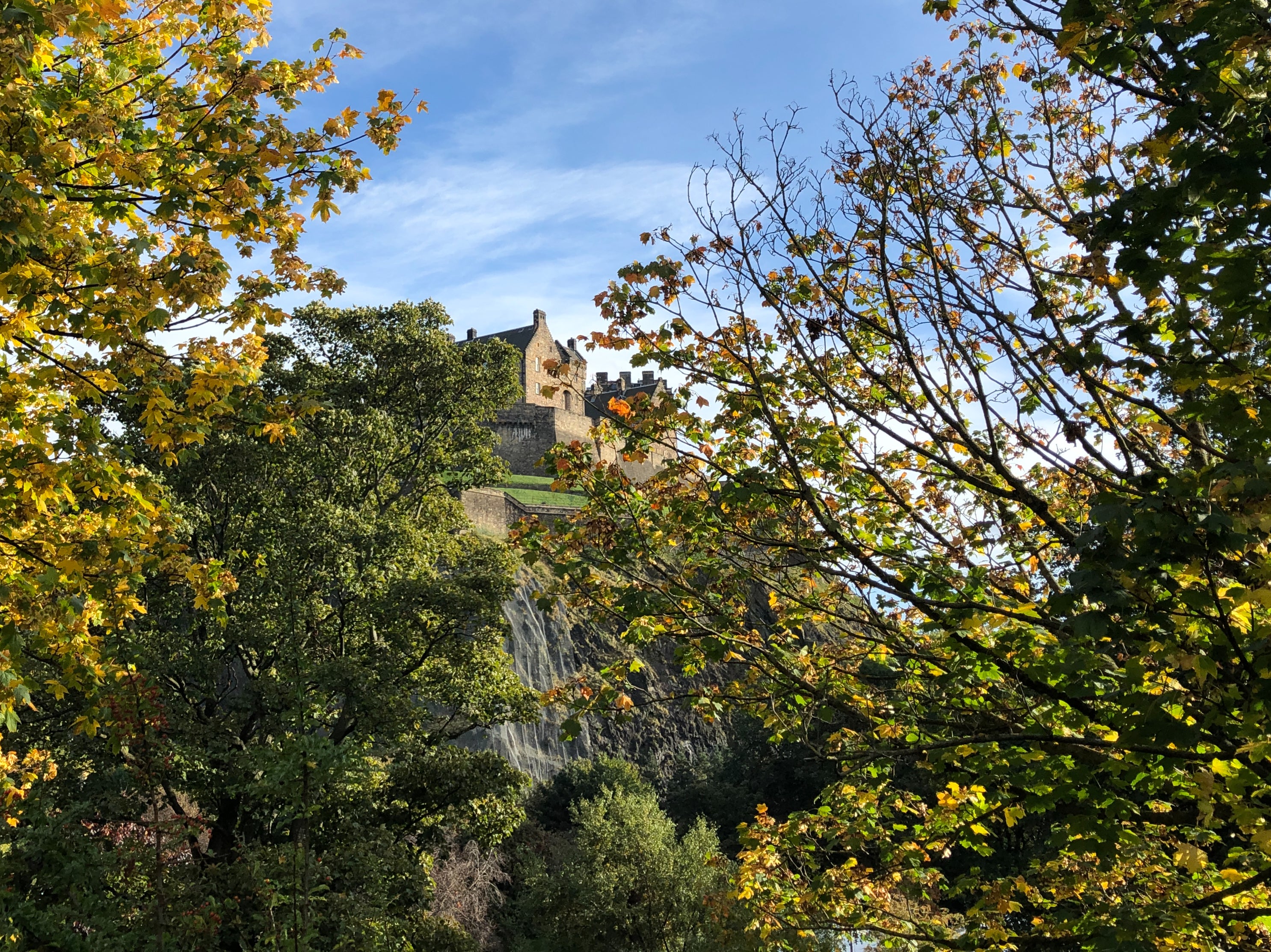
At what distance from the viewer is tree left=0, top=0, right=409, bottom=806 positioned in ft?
16.6

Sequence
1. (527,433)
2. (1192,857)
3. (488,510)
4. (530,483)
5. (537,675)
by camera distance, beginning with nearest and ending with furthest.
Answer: (1192,857)
(537,675)
(488,510)
(530,483)
(527,433)

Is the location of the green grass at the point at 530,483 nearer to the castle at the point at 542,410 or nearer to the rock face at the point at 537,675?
the castle at the point at 542,410

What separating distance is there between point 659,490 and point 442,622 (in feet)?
31.3

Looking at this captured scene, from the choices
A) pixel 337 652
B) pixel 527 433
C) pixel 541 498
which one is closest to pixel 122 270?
pixel 337 652

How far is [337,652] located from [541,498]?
32.5 meters

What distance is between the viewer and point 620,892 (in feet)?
72.2

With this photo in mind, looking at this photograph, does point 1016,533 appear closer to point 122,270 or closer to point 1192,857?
point 1192,857

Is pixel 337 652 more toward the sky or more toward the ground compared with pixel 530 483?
more toward the ground

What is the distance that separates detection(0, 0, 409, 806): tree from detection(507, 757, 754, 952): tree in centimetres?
1665

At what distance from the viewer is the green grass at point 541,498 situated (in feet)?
150

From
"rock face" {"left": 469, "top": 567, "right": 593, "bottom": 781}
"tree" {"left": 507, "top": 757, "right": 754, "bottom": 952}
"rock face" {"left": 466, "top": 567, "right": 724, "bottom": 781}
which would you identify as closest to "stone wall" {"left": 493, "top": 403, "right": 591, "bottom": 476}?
"rock face" {"left": 466, "top": 567, "right": 724, "bottom": 781}

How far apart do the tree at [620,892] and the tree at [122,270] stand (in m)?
16.7

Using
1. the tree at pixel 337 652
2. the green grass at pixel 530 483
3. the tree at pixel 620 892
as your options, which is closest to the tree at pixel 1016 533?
the tree at pixel 337 652

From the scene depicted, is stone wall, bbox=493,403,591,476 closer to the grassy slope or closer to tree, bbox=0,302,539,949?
the grassy slope
